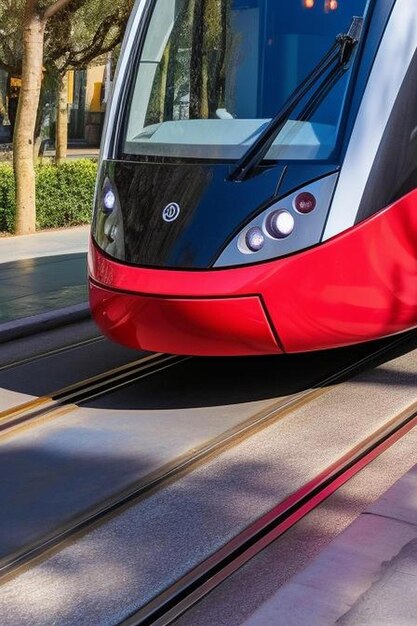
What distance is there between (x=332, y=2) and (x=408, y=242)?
1373mm

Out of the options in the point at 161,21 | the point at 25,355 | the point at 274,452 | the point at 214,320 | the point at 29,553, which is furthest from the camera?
the point at 25,355

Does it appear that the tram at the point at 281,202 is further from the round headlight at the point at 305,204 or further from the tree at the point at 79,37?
the tree at the point at 79,37

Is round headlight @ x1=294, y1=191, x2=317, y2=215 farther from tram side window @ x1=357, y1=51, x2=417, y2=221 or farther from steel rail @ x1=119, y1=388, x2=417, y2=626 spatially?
steel rail @ x1=119, y1=388, x2=417, y2=626

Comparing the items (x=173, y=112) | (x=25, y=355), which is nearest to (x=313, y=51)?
(x=173, y=112)

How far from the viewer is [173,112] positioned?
22.3ft

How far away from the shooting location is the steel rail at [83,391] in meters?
6.22

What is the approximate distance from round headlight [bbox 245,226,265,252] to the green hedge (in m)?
9.31

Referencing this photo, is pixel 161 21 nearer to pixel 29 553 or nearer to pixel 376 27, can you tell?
pixel 376 27

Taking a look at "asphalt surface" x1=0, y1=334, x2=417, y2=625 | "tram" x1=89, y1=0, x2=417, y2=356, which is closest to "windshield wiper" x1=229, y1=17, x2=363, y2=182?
"tram" x1=89, y1=0, x2=417, y2=356

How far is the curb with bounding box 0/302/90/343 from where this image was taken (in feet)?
27.7

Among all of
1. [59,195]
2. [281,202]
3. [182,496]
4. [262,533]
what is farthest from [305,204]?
[59,195]

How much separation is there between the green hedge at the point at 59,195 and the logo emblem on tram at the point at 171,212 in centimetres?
891

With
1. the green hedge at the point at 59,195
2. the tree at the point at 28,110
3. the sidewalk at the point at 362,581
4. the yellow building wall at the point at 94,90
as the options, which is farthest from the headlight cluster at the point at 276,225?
the yellow building wall at the point at 94,90

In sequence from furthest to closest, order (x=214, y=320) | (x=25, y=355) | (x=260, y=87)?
(x=25, y=355) < (x=260, y=87) < (x=214, y=320)
